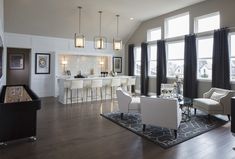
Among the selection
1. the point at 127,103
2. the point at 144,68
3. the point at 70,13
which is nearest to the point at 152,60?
the point at 144,68

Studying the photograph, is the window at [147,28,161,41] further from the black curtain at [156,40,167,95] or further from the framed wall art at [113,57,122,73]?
the framed wall art at [113,57,122,73]

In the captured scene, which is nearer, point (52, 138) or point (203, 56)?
point (52, 138)

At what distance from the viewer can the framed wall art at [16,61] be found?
8658mm

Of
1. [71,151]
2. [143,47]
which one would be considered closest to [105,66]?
[143,47]

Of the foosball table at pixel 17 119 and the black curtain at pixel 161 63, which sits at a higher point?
the black curtain at pixel 161 63

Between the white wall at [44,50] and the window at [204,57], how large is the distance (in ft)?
17.4

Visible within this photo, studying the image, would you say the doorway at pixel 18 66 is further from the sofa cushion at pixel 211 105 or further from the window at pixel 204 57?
the sofa cushion at pixel 211 105

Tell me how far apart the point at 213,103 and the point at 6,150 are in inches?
192

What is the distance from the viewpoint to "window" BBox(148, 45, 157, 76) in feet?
29.0

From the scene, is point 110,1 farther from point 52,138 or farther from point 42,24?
point 52,138

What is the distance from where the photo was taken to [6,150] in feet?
10.1

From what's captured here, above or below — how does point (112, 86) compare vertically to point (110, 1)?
below

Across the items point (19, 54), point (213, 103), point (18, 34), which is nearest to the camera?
point (213, 103)

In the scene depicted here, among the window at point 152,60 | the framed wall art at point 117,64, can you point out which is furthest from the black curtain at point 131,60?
the window at point 152,60
